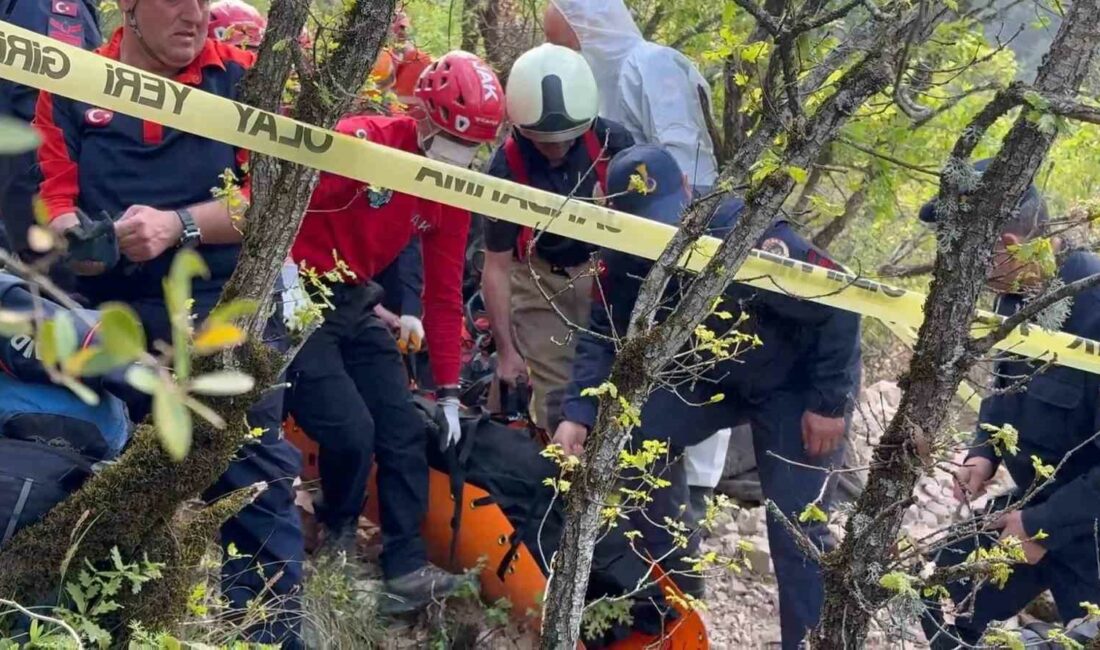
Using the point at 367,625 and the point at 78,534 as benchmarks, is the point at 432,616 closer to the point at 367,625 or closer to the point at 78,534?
the point at 367,625

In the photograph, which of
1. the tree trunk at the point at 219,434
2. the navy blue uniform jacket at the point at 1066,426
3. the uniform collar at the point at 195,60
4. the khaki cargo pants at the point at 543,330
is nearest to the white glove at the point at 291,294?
the tree trunk at the point at 219,434

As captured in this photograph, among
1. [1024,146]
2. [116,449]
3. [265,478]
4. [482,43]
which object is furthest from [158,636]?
[482,43]

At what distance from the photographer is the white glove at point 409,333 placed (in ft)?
14.2

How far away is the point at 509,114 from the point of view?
4129 mm

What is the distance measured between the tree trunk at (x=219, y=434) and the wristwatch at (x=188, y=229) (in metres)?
0.71

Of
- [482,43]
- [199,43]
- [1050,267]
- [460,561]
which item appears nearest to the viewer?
[1050,267]

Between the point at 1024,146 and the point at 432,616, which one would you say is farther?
the point at 432,616

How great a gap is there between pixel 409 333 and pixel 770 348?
134cm

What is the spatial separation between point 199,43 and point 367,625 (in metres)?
1.82

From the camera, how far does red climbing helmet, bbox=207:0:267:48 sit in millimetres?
3756

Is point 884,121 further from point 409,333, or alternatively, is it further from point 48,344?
point 48,344

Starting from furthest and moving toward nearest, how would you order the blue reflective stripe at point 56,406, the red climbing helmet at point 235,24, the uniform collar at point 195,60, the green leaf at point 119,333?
the red climbing helmet at point 235,24
the uniform collar at point 195,60
the blue reflective stripe at point 56,406
the green leaf at point 119,333

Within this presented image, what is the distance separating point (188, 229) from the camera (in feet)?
9.53

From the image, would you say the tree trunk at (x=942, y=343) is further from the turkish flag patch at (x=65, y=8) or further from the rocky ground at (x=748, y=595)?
the turkish flag patch at (x=65, y=8)
